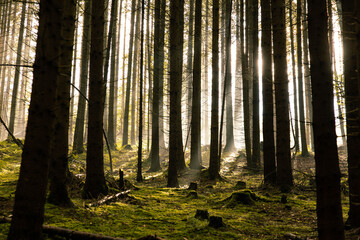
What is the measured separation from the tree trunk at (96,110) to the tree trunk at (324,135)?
14.9 feet

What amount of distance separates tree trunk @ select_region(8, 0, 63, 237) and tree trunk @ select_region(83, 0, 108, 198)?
3.22 metres

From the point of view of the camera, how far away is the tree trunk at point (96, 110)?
589 cm

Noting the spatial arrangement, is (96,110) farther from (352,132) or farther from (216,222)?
(352,132)

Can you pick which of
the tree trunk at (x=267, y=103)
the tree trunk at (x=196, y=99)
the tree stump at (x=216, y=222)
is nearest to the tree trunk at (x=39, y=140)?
the tree stump at (x=216, y=222)

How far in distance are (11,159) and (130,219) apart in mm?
11698

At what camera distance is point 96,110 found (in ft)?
19.6

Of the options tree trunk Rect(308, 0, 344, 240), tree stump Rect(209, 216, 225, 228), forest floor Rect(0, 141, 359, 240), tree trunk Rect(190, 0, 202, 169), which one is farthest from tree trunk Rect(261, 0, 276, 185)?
tree trunk Rect(308, 0, 344, 240)

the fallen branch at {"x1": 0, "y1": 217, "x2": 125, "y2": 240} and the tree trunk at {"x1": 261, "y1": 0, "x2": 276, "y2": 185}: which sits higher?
the tree trunk at {"x1": 261, "y1": 0, "x2": 276, "y2": 185}

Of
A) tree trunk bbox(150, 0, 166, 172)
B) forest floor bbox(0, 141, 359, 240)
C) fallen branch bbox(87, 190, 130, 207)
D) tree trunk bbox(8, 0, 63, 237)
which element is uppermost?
tree trunk bbox(150, 0, 166, 172)

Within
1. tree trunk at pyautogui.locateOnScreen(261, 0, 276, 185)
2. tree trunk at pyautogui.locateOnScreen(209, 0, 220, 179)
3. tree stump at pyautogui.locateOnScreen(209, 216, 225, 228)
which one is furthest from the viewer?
tree trunk at pyautogui.locateOnScreen(209, 0, 220, 179)

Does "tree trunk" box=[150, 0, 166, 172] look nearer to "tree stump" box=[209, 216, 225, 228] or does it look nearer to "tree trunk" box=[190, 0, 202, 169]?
"tree trunk" box=[190, 0, 202, 169]

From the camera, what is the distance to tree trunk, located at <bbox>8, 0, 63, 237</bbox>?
2623 millimetres

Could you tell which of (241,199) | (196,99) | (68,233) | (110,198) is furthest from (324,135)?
(196,99)

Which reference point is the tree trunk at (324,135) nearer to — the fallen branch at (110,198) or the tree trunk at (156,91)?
the fallen branch at (110,198)
